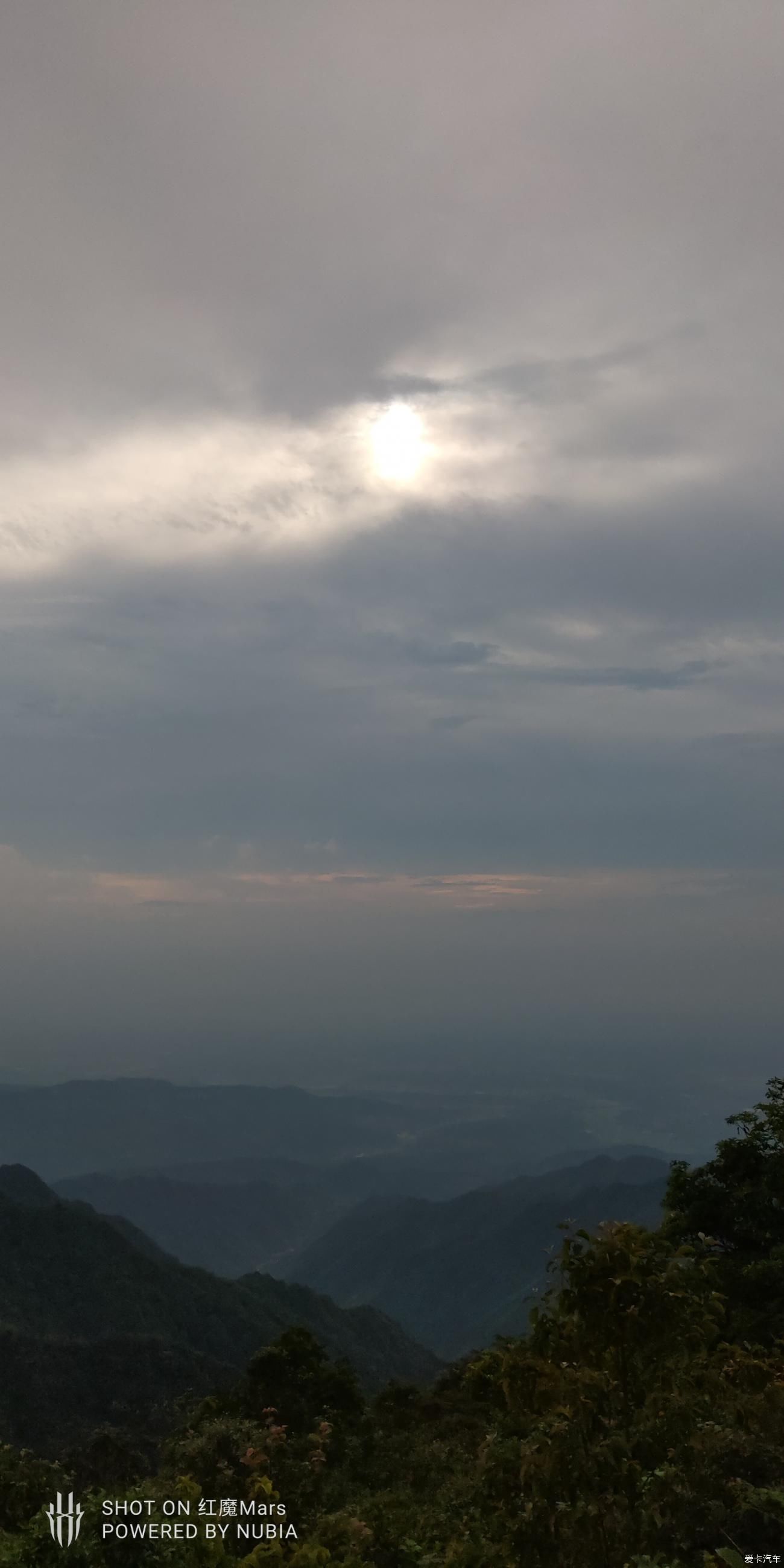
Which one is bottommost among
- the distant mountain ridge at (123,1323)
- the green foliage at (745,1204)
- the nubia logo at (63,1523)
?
the distant mountain ridge at (123,1323)

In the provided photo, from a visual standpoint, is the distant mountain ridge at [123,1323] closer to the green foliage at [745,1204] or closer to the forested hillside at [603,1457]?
the green foliage at [745,1204]

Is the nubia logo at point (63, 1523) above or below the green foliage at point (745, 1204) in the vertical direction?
above

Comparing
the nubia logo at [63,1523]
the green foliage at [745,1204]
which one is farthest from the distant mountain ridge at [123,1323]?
the nubia logo at [63,1523]

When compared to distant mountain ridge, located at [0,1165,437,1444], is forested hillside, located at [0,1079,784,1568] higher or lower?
higher

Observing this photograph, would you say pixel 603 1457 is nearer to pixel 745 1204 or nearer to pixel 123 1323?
pixel 745 1204

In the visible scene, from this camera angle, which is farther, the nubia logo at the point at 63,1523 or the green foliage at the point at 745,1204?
the green foliage at the point at 745,1204

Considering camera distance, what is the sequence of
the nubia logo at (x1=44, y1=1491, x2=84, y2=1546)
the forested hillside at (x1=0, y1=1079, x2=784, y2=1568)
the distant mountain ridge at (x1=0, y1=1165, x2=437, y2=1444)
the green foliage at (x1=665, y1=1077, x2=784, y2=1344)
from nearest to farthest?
the forested hillside at (x1=0, y1=1079, x2=784, y2=1568)
the nubia logo at (x1=44, y1=1491, x2=84, y2=1546)
the green foliage at (x1=665, y1=1077, x2=784, y2=1344)
the distant mountain ridge at (x1=0, y1=1165, x2=437, y2=1444)

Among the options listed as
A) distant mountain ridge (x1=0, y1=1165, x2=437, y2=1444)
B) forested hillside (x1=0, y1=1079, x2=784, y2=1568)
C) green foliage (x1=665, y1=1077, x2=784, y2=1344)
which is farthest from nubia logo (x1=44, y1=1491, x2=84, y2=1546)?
distant mountain ridge (x1=0, y1=1165, x2=437, y2=1444)

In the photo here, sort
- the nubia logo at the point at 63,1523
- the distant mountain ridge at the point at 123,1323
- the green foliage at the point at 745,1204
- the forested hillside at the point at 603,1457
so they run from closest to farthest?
1. the forested hillside at the point at 603,1457
2. the nubia logo at the point at 63,1523
3. the green foliage at the point at 745,1204
4. the distant mountain ridge at the point at 123,1323

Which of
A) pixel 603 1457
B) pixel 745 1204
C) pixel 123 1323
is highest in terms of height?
pixel 603 1457

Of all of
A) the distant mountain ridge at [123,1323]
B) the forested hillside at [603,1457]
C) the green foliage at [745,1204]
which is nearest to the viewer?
the forested hillside at [603,1457]

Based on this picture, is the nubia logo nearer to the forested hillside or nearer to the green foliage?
the forested hillside

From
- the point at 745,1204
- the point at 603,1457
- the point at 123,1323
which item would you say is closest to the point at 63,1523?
the point at 603,1457

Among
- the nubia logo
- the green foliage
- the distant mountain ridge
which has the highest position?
the nubia logo
